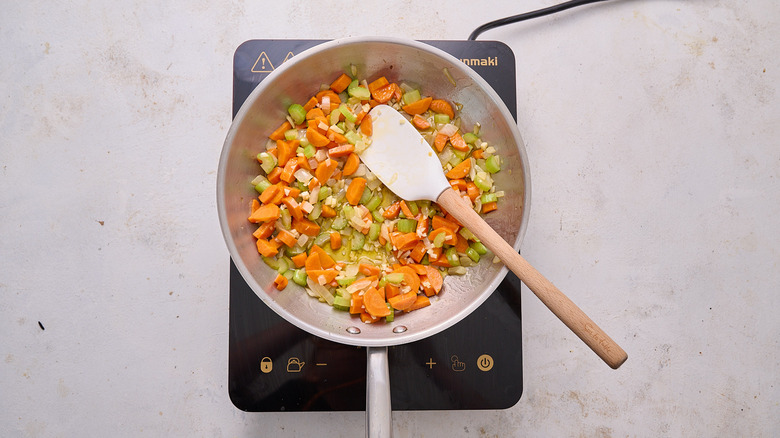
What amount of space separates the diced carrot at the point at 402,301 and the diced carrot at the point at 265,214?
338mm

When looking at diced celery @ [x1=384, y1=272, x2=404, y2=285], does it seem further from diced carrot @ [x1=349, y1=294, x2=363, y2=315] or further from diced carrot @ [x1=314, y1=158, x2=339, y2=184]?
diced carrot @ [x1=314, y1=158, x2=339, y2=184]

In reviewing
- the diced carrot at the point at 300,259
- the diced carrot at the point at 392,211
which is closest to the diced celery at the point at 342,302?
the diced carrot at the point at 300,259

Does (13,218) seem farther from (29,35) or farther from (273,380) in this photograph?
(273,380)

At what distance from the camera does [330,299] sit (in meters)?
1.24

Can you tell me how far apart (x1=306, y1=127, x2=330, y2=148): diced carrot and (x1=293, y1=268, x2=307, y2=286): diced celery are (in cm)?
31

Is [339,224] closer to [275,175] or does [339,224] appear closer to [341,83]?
[275,175]

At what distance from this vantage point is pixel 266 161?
1258 millimetres

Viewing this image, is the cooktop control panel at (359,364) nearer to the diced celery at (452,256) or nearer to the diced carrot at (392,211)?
the diced celery at (452,256)

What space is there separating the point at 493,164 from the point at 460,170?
0.08 metres

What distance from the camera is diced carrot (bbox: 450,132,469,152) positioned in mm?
1297

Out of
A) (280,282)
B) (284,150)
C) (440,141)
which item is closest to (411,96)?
(440,141)

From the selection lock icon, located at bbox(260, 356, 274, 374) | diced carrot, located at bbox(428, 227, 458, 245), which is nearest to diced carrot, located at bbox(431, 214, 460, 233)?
diced carrot, located at bbox(428, 227, 458, 245)

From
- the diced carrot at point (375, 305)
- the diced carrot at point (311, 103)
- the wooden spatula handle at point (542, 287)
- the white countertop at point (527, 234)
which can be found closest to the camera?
the wooden spatula handle at point (542, 287)

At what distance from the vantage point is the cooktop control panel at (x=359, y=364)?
1.34 metres
